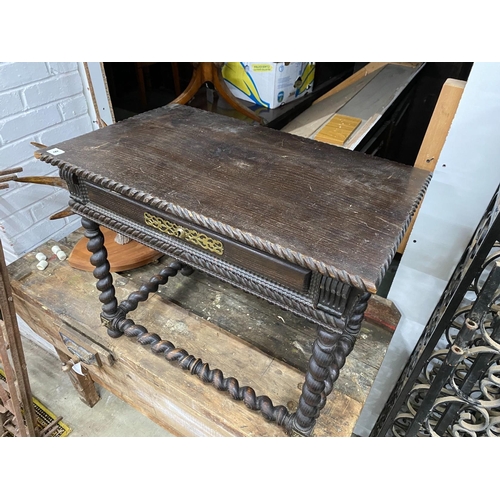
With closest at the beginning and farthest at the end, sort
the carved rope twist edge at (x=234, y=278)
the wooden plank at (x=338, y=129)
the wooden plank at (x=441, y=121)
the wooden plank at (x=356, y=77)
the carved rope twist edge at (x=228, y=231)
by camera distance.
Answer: the carved rope twist edge at (x=228, y=231), the carved rope twist edge at (x=234, y=278), the wooden plank at (x=441, y=121), the wooden plank at (x=338, y=129), the wooden plank at (x=356, y=77)

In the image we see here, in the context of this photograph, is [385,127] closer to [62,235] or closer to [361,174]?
[361,174]

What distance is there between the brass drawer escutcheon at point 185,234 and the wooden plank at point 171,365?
17.4 inches

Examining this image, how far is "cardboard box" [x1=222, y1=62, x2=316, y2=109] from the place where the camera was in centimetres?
169

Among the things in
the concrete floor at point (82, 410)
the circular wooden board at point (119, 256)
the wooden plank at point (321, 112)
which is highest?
the wooden plank at point (321, 112)

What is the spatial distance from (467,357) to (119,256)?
1.06 meters

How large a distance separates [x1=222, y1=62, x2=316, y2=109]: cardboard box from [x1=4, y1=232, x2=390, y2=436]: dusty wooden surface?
96 cm

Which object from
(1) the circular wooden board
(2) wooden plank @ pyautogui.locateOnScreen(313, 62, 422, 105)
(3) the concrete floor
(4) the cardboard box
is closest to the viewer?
(1) the circular wooden board

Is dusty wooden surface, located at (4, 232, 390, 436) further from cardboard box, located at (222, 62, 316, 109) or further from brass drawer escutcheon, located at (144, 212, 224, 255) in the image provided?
cardboard box, located at (222, 62, 316, 109)

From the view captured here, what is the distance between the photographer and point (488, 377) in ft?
2.82

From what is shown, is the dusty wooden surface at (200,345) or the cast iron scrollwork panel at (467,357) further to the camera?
the dusty wooden surface at (200,345)

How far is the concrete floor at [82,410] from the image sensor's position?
1.48 meters

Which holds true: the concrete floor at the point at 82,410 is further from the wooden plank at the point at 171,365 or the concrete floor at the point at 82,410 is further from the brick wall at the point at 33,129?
the brick wall at the point at 33,129

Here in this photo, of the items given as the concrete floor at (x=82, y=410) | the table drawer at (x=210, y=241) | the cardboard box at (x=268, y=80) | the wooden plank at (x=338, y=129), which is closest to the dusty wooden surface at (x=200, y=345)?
the concrete floor at (x=82, y=410)

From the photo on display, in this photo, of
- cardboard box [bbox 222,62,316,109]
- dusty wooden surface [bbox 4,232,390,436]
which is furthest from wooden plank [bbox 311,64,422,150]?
dusty wooden surface [bbox 4,232,390,436]
